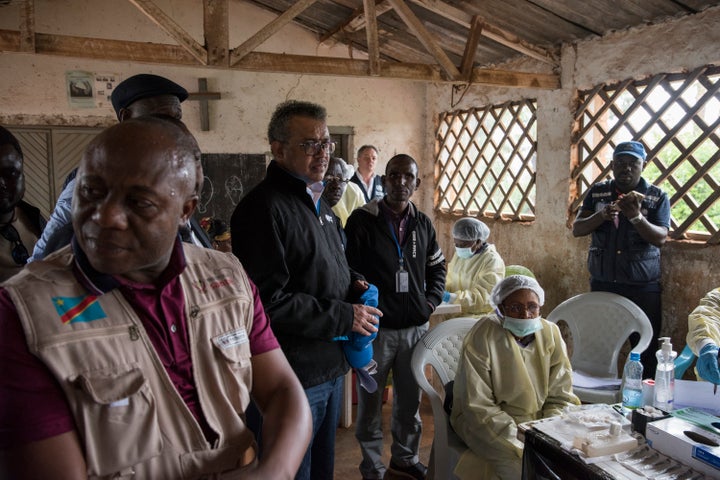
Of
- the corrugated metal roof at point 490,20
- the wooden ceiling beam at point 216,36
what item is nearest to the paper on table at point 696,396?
the corrugated metal roof at point 490,20

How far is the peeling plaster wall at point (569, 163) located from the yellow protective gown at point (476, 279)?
0.96m

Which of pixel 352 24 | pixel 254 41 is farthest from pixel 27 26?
pixel 352 24

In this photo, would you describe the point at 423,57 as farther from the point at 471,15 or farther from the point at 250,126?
the point at 250,126

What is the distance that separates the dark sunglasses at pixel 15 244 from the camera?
1332 millimetres

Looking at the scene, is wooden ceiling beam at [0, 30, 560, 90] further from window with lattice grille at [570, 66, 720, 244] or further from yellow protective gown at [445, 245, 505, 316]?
yellow protective gown at [445, 245, 505, 316]

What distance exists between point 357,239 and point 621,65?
7.41ft

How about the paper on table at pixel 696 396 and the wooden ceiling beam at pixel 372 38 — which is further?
the wooden ceiling beam at pixel 372 38

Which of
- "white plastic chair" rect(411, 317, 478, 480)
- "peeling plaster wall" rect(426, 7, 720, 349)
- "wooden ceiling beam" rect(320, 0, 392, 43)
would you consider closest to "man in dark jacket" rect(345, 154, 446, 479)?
"white plastic chair" rect(411, 317, 478, 480)

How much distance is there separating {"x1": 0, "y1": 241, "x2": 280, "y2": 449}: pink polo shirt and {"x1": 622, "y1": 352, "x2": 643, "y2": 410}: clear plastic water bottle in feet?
3.96

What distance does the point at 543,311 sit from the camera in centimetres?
404

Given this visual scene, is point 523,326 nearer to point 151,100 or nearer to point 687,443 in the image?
point 687,443

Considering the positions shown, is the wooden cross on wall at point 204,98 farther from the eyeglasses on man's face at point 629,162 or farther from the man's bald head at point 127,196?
the man's bald head at point 127,196

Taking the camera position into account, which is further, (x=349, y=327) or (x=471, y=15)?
(x=471, y=15)

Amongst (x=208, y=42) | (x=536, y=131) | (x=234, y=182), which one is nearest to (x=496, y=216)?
(x=536, y=131)
